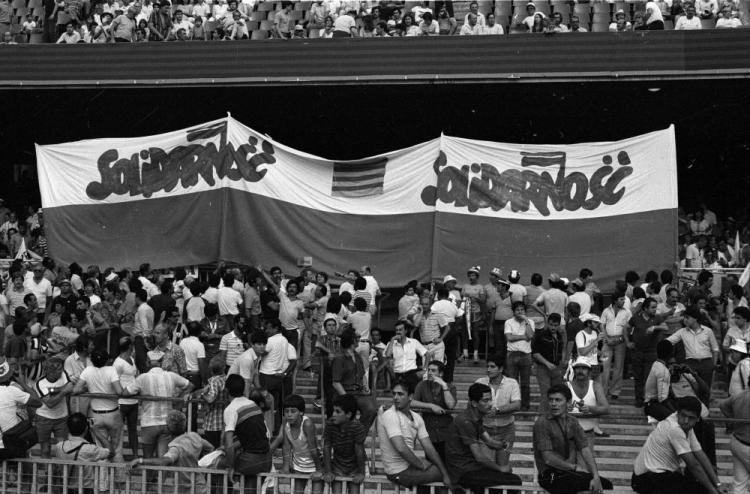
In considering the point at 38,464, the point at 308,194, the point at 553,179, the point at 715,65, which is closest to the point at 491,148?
the point at 553,179

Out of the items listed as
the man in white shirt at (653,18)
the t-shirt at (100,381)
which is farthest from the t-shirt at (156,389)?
the man in white shirt at (653,18)

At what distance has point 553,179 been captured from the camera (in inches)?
727

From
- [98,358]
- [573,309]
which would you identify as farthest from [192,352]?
[573,309]

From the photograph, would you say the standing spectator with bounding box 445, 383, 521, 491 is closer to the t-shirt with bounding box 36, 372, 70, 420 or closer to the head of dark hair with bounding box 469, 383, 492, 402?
the head of dark hair with bounding box 469, 383, 492, 402

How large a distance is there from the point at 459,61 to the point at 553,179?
11.5 ft

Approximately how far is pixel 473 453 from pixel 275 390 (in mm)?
4261

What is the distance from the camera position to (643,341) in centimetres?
1523

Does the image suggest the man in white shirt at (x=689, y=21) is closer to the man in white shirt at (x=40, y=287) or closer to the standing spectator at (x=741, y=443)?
the man in white shirt at (x=40, y=287)

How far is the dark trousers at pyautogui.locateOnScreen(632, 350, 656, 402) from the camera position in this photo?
15.3m

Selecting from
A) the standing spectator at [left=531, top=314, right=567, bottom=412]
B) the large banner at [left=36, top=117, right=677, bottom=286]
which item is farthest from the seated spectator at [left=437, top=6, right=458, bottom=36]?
the standing spectator at [left=531, top=314, right=567, bottom=412]

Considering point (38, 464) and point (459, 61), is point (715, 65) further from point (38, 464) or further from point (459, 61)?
point (38, 464)

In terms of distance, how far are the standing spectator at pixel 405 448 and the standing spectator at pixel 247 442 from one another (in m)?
1.00

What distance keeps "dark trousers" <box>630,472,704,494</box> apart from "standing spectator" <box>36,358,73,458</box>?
20.0ft

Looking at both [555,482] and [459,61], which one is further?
[459,61]
